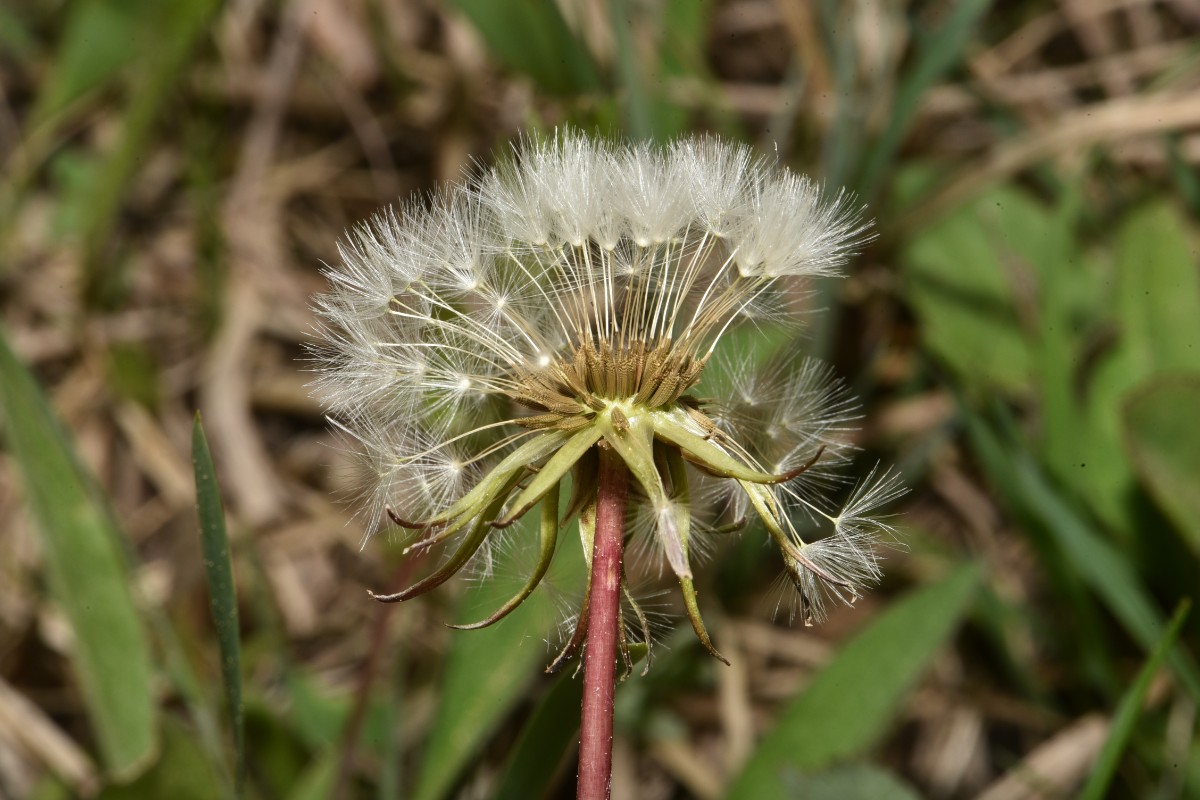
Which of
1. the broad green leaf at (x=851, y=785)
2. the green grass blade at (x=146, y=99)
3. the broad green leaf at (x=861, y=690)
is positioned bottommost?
the broad green leaf at (x=851, y=785)

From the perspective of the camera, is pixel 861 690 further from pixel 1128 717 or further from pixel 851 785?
pixel 1128 717

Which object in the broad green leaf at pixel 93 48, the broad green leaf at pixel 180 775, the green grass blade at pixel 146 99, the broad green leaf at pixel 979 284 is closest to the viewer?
the broad green leaf at pixel 180 775

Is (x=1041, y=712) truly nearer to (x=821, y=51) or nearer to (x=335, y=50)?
(x=821, y=51)

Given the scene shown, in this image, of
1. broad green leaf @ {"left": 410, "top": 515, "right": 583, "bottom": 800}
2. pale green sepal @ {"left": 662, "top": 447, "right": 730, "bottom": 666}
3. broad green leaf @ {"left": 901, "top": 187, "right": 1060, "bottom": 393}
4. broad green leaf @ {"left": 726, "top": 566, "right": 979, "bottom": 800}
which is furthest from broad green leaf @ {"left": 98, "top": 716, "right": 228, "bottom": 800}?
broad green leaf @ {"left": 901, "top": 187, "right": 1060, "bottom": 393}

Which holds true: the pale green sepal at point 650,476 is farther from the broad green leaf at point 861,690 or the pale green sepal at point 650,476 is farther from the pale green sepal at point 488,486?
the broad green leaf at point 861,690

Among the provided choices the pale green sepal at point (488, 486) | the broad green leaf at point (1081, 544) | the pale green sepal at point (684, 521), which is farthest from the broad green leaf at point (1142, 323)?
the pale green sepal at point (488, 486)

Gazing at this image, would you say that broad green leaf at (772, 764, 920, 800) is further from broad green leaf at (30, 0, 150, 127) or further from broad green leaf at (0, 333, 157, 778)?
broad green leaf at (30, 0, 150, 127)
